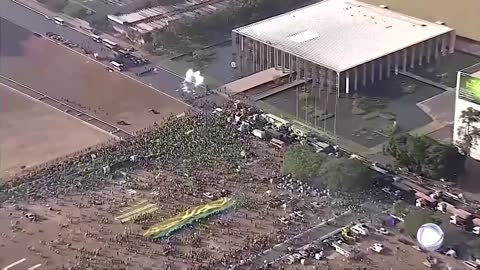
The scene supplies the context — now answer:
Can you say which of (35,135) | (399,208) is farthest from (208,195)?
(35,135)

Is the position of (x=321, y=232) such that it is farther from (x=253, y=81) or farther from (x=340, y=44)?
(x=340, y=44)

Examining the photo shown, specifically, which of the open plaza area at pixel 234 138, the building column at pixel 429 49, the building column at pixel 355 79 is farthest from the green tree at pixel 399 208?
the building column at pixel 429 49

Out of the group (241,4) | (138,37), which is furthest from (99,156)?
(241,4)

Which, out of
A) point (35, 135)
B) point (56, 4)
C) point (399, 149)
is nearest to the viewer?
point (399, 149)

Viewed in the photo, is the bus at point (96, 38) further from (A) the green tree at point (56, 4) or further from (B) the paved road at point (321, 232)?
(B) the paved road at point (321, 232)

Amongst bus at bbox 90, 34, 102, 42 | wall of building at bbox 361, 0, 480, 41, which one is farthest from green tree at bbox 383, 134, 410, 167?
bus at bbox 90, 34, 102, 42

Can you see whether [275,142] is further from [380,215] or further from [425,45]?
[425,45]
